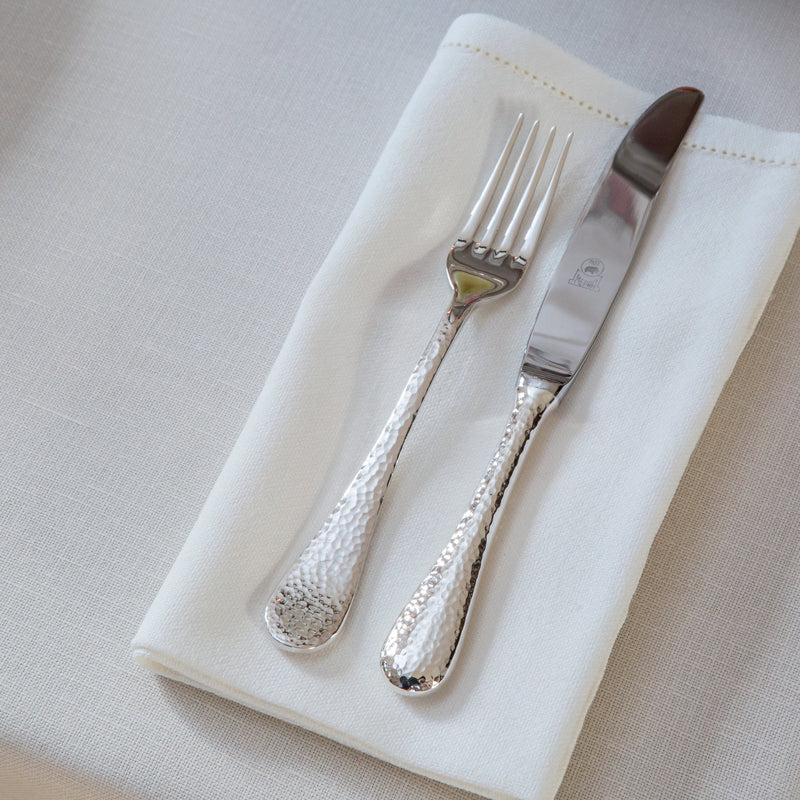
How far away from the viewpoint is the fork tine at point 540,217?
1.77 feet

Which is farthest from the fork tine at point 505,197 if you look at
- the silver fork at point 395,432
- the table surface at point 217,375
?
the table surface at point 217,375

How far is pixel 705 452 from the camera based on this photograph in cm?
50

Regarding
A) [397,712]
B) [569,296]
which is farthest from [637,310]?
[397,712]

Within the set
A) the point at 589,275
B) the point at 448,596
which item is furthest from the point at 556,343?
the point at 448,596

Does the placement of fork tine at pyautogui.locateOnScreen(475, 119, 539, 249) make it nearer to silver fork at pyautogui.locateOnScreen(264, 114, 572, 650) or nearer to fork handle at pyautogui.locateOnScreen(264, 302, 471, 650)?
silver fork at pyautogui.locateOnScreen(264, 114, 572, 650)

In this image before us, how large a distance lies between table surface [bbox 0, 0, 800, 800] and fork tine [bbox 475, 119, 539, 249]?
113 millimetres

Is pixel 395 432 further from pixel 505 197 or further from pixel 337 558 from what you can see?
pixel 505 197

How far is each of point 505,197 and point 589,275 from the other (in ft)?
0.26

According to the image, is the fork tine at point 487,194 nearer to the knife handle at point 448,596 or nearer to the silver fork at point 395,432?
the silver fork at point 395,432

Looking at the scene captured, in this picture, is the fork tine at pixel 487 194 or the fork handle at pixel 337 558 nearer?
the fork handle at pixel 337 558

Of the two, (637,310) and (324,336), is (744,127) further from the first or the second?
(324,336)

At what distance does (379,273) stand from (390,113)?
18 cm

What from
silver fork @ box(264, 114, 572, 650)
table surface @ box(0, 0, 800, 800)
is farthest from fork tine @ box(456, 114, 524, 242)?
table surface @ box(0, 0, 800, 800)

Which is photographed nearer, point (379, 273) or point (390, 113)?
point (379, 273)
